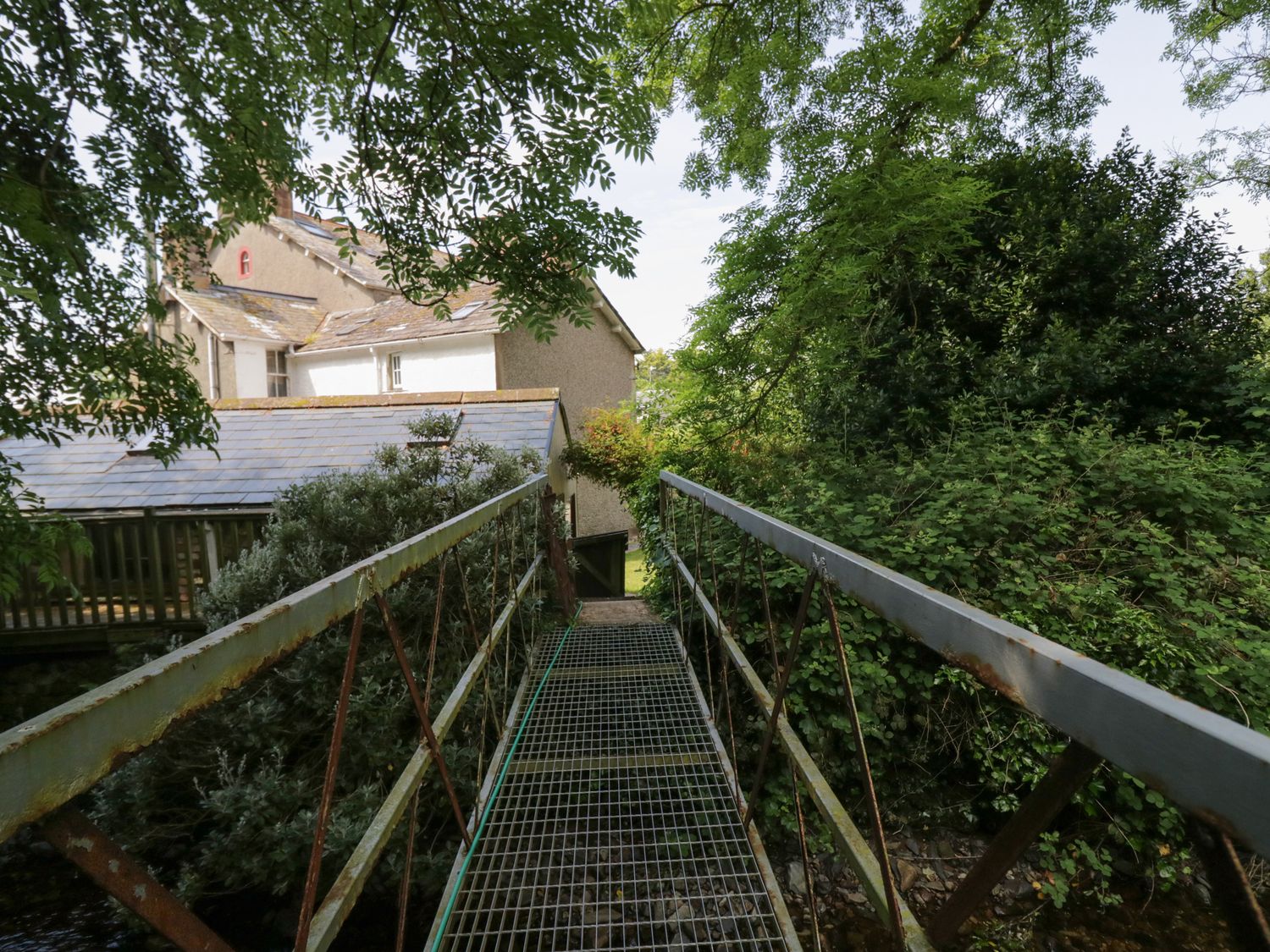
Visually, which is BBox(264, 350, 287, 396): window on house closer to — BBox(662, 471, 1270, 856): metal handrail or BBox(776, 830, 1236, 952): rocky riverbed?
BBox(776, 830, 1236, 952): rocky riverbed

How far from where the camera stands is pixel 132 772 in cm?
360

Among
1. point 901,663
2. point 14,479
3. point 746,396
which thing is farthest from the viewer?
point 746,396

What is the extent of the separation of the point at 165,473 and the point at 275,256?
53.2ft

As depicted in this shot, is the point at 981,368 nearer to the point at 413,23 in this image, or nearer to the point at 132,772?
the point at 413,23

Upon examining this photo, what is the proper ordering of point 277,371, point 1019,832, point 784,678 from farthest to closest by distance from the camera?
1. point 277,371
2. point 784,678
3. point 1019,832

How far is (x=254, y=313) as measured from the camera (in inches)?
693

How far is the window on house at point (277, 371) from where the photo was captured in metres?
17.4

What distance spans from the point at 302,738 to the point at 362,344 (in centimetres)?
1406

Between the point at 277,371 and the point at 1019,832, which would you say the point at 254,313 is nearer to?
the point at 277,371

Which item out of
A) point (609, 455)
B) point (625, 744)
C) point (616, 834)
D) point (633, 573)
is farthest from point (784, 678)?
point (633, 573)

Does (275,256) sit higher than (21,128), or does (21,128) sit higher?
(275,256)

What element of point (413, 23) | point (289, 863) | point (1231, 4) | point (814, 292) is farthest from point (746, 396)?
point (1231, 4)

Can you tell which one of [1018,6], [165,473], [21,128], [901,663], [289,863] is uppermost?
[1018,6]

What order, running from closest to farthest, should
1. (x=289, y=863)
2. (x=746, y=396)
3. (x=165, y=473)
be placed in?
(x=289, y=863) < (x=746, y=396) < (x=165, y=473)
